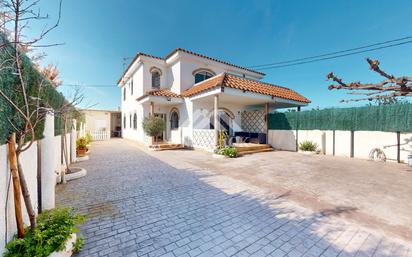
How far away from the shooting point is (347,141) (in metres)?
9.60

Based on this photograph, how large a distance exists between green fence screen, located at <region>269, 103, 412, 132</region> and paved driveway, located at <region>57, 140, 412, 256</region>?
27.9 feet

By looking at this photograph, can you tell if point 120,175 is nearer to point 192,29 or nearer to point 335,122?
point 335,122

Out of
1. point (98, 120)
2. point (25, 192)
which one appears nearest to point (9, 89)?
point (25, 192)

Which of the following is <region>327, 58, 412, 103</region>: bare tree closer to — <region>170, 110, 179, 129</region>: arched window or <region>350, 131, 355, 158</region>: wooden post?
<region>350, 131, 355, 158</region>: wooden post

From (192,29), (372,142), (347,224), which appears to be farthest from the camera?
(192,29)

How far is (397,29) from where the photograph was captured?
378 inches

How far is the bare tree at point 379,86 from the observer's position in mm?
2445

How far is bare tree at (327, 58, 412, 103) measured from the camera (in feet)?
8.02

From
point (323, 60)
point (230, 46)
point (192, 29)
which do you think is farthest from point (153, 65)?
point (323, 60)

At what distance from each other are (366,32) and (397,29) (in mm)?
2625

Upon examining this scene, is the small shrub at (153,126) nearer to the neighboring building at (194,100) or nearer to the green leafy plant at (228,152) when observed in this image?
the neighboring building at (194,100)

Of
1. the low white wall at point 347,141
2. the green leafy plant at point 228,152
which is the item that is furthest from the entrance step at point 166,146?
the low white wall at point 347,141

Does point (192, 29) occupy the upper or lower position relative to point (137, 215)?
upper

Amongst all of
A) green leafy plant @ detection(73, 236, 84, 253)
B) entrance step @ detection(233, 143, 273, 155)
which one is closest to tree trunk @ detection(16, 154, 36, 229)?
green leafy plant @ detection(73, 236, 84, 253)
